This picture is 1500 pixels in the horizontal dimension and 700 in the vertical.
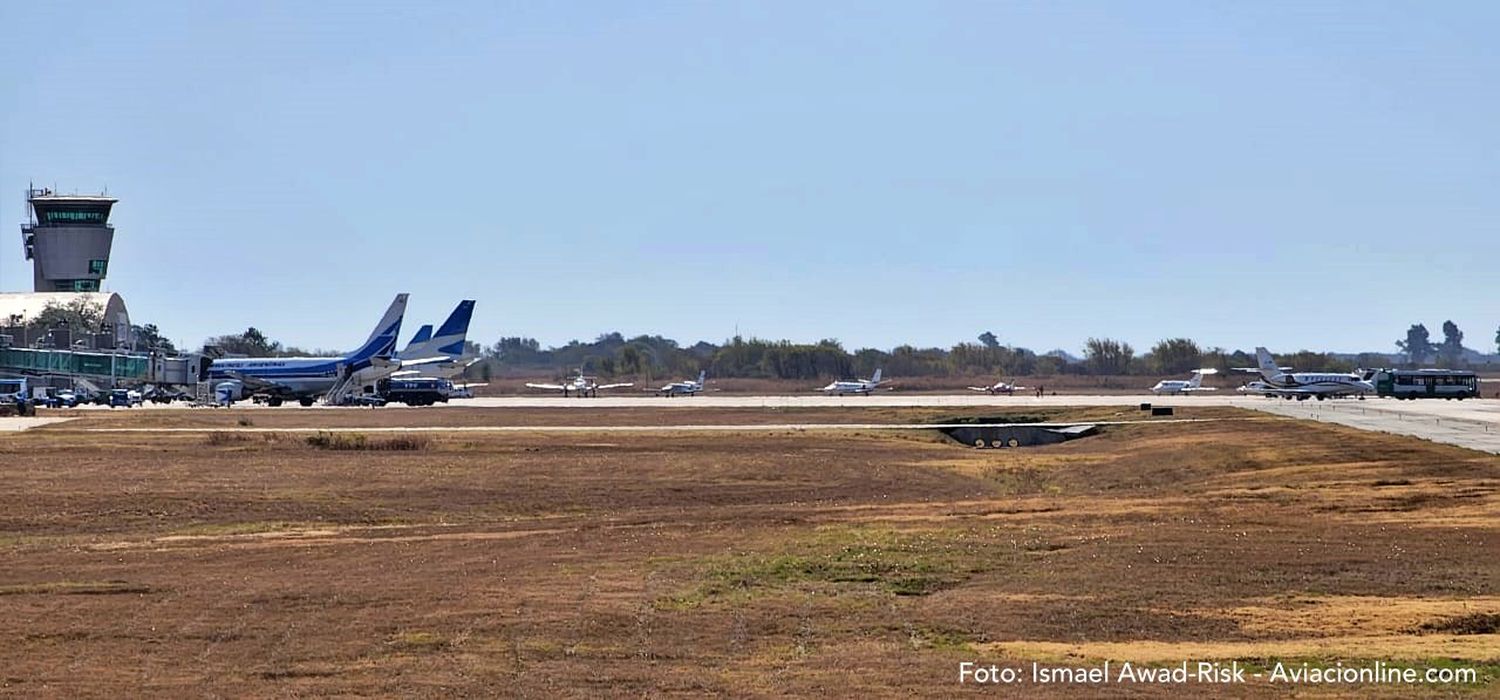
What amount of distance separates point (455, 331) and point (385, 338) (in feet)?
33.1

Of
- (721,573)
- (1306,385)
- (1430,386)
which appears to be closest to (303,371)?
(1306,385)

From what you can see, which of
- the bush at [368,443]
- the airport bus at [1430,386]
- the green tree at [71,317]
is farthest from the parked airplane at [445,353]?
the airport bus at [1430,386]

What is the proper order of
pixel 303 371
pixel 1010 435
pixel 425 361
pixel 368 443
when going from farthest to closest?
pixel 425 361, pixel 303 371, pixel 1010 435, pixel 368 443

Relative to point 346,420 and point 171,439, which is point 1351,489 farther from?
point 346,420

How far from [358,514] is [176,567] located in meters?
10.8

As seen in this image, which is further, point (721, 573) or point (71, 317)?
point (71, 317)

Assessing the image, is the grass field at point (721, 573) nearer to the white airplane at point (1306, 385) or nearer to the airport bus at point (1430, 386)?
the white airplane at point (1306, 385)

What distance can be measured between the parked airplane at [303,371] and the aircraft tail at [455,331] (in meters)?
7.88

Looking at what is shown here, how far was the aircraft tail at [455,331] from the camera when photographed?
126 m

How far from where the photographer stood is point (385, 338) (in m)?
117

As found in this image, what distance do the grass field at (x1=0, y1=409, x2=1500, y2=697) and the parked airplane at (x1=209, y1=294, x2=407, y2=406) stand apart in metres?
64.8

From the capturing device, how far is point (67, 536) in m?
32.1

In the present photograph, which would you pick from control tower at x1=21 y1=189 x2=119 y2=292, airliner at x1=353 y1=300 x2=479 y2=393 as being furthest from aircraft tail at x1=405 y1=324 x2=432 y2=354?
control tower at x1=21 y1=189 x2=119 y2=292

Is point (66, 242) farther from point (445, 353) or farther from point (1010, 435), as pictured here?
point (1010, 435)
